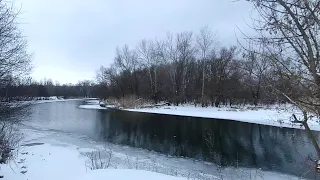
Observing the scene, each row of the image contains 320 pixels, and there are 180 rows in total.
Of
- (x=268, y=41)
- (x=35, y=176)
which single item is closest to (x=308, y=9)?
(x=268, y=41)

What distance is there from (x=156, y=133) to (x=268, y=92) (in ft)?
53.6

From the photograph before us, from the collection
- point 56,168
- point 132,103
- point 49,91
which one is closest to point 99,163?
point 56,168

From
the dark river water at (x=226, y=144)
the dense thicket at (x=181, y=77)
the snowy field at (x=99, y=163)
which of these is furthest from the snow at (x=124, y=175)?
the dense thicket at (x=181, y=77)

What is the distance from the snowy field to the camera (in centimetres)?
873

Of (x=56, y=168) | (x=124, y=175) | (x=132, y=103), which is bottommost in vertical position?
(x=56, y=168)

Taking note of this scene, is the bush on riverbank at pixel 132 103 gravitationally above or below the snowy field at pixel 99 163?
above

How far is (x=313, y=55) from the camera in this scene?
9.10ft

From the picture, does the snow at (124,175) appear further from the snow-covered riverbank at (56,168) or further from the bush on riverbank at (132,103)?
the bush on riverbank at (132,103)

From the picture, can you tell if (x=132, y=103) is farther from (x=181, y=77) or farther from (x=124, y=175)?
(x=124, y=175)

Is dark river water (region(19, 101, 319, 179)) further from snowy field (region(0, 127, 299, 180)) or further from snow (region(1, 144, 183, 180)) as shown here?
snow (region(1, 144, 183, 180))

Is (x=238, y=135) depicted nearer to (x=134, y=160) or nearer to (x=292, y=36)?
(x=134, y=160)

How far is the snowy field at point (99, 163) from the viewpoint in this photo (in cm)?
873

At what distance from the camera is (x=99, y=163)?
10906 millimetres

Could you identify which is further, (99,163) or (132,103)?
(132,103)
